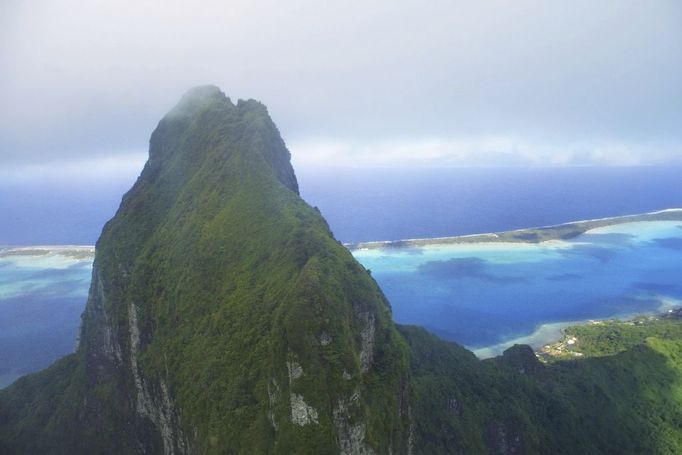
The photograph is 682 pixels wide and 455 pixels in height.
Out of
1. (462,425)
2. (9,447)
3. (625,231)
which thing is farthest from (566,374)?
(625,231)

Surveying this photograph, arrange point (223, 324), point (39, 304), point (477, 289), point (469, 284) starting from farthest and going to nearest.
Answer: point (469, 284) → point (477, 289) → point (39, 304) → point (223, 324)

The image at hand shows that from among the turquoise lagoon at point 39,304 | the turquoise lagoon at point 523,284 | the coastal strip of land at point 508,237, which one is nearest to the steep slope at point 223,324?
the turquoise lagoon at point 39,304

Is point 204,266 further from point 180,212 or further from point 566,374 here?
point 566,374

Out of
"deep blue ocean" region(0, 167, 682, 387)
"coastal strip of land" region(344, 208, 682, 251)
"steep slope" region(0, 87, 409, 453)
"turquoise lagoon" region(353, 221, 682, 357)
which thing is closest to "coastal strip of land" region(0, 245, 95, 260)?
"deep blue ocean" region(0, 167, 682, 387)

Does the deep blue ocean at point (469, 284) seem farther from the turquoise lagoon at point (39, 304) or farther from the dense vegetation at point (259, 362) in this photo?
the dense vegetation at point (259, 362)

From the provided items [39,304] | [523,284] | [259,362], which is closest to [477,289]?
[523,284]

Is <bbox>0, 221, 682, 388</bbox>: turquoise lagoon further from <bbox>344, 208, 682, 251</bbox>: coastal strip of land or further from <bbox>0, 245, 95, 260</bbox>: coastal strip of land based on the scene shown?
<bbox>344, 208, 682, 251</bbox>: coastal strip of land

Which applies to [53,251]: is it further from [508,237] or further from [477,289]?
[508,237]
